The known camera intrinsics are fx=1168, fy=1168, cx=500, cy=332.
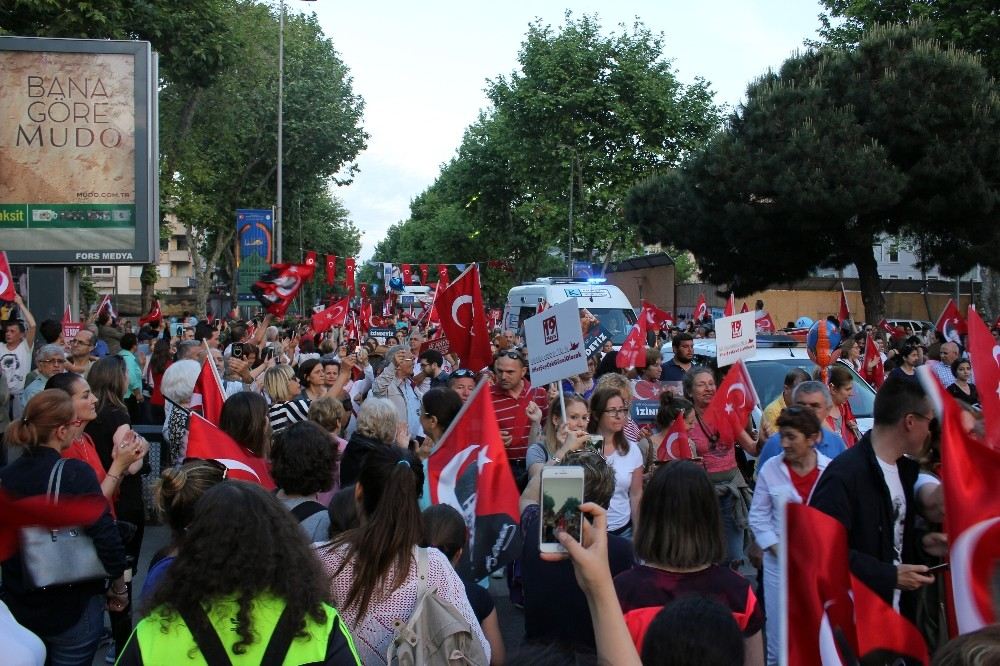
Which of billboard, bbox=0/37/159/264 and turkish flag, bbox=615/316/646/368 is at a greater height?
billboard, bbox=0/37/159/264

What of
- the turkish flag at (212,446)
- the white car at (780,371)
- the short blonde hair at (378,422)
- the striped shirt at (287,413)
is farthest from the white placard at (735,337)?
the turkish flag at (212,446)

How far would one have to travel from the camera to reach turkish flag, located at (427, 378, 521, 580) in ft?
15.8

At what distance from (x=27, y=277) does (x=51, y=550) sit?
17.4m

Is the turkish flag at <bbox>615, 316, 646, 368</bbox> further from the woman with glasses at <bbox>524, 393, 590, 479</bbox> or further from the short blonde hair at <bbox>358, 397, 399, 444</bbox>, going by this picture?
the short blonde hair at <bbox>358, 397, 399, 444</bbox>

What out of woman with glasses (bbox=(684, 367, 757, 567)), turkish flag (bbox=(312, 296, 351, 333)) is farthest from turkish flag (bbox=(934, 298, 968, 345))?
woman with glasses (bbox=(684, 367, 757, 567))

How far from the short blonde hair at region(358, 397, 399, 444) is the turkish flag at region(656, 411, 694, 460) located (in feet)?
6.42

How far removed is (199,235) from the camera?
48.4m

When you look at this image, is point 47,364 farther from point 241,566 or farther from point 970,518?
point 970,518

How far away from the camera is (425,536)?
12.4ft

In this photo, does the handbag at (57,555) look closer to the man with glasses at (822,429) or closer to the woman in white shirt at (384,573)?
the woman in white shirt at (384,573)

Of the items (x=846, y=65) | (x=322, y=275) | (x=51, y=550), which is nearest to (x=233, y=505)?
(x=51, y=550)

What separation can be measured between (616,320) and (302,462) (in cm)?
1648

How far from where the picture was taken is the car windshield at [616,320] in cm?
2056

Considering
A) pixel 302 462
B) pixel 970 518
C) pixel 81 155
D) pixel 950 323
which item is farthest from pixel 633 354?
pixel 970 518
